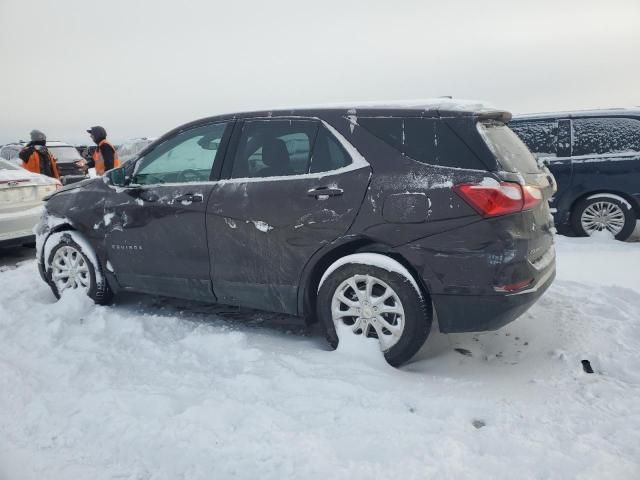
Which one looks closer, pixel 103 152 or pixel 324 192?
pixel 324 192

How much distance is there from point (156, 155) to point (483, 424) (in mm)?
3210

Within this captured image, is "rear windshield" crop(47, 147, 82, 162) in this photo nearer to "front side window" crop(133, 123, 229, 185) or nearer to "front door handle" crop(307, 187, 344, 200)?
"front side window" crop(133, 123, 229, 185)

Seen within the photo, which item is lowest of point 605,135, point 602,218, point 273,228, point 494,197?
point 602,218

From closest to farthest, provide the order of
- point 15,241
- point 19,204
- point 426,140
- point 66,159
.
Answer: point 426,140 < point 15,241 < point 19,204 < point 66,159

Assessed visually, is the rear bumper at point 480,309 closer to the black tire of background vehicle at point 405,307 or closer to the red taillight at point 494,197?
the black tire of background vehicle at point 405,307

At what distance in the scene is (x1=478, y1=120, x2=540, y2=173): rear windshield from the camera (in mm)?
2926

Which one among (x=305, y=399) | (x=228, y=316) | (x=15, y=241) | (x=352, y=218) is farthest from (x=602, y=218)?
(x=15, y=241)

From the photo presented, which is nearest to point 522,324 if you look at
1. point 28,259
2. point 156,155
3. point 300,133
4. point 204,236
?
point 300,133

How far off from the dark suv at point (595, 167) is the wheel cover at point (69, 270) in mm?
6010

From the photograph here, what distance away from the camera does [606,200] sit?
6.61 meters

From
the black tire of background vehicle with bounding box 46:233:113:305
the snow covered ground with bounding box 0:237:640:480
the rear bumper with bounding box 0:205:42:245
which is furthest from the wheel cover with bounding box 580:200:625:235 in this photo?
the rear bumper with bounding box 0:205:42:245

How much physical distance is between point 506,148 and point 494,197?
0.48 metres

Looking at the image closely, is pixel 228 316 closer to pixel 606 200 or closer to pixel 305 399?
pixel 305 399

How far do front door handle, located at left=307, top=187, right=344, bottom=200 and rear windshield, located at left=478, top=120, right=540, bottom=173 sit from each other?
960 mm
